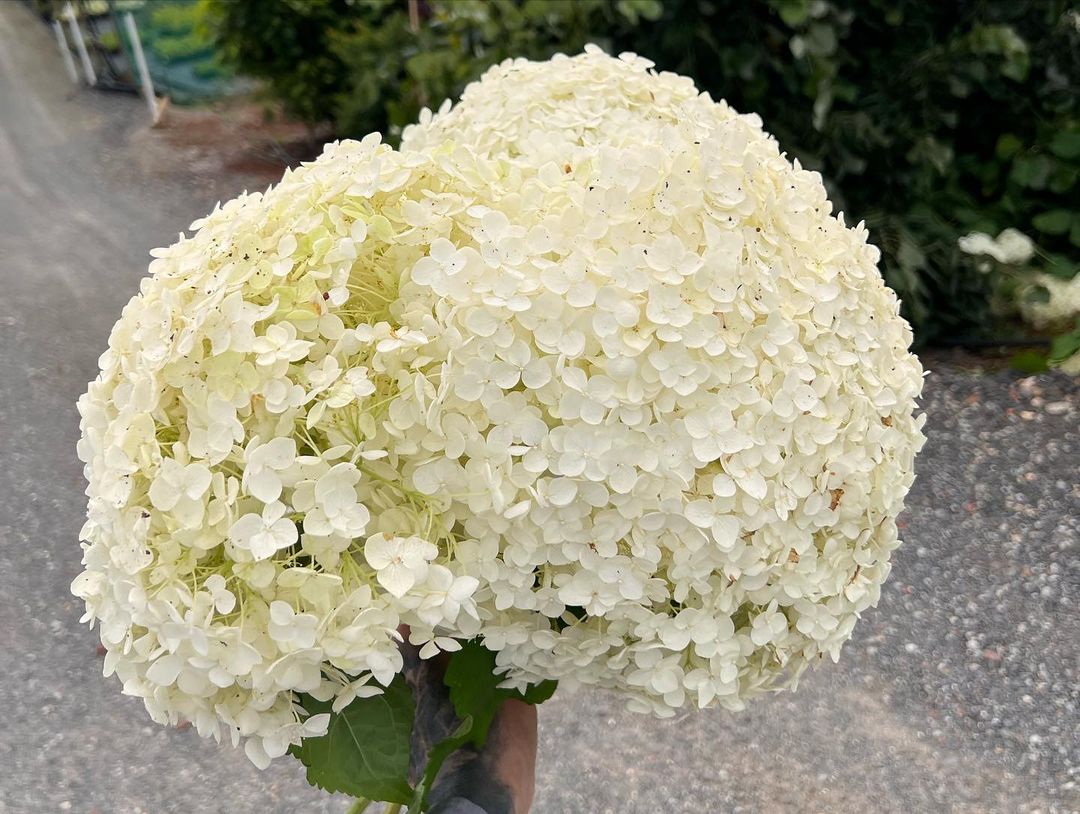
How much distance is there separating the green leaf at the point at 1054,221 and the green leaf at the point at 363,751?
3064 mm

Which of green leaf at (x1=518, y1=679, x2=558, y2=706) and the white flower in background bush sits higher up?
green leaf at (x1=518, y1=679, x2=558, y2=706)

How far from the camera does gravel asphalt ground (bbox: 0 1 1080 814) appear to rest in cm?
218

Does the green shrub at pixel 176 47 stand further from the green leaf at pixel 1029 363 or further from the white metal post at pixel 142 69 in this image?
the green leaf at pixel 1029 363

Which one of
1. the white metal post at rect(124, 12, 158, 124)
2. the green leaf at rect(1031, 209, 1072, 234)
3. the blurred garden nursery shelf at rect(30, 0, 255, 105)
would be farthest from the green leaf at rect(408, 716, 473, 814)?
the blurred garden nursery shelf at rect(30, 0, 255, 105)

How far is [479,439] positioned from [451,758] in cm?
49

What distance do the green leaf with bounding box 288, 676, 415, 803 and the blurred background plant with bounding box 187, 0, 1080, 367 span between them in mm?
2272

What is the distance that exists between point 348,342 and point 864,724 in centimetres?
193

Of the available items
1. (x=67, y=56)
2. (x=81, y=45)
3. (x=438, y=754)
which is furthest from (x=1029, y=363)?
(x=67, y=56)

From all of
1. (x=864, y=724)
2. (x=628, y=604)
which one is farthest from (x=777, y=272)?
(x=864, y=724)

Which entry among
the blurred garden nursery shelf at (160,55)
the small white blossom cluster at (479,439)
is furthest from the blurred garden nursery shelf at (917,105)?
the blurred garden nursery shelf at (160,55)

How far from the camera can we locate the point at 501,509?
0.76 meters

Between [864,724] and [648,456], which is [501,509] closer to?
[648,456]

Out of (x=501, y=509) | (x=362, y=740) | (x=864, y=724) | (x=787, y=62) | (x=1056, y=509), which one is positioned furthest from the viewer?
(x=787, y=62)

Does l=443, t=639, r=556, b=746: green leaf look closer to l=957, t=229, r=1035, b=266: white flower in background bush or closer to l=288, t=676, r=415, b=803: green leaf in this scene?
l=288, t=676, r=415, b=803: green leaf
